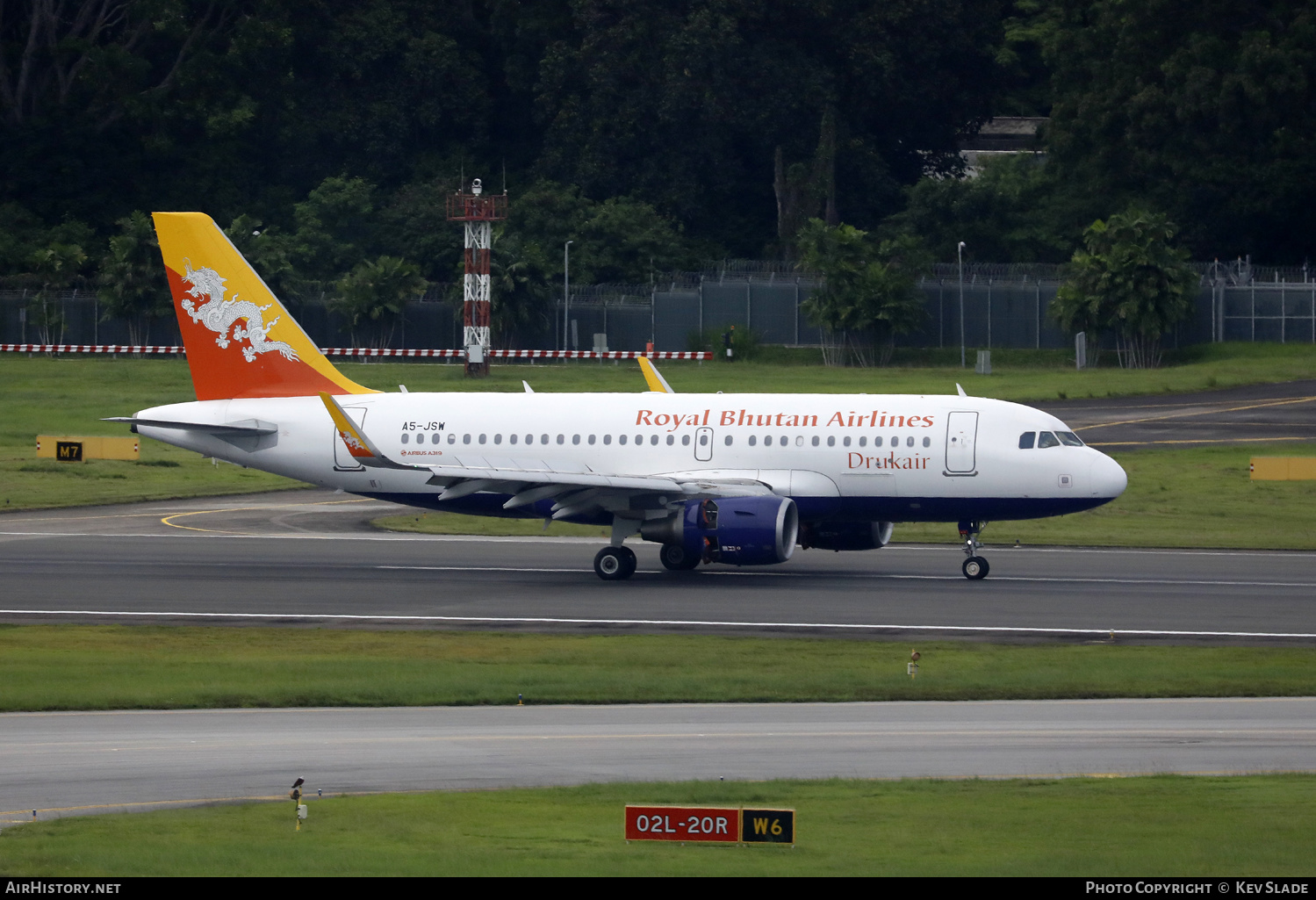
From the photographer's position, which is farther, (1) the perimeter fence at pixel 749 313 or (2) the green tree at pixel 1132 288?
(1) the perimeter fence at pixel 749 313

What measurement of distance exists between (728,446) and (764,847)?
23553 mm

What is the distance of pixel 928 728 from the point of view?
2264 centimetres

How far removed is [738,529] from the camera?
118 ft

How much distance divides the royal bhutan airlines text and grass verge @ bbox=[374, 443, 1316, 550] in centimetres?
797

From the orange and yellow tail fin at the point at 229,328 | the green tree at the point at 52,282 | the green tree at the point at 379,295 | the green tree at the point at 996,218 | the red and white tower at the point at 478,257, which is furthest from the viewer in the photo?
the green tree at the point at 996,218

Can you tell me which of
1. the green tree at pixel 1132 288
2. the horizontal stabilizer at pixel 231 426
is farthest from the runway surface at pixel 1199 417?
the horizontal stabilizer at pixel 231 426

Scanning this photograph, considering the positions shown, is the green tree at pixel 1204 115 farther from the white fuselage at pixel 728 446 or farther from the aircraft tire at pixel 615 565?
the aircraft tire at pixel 615 565

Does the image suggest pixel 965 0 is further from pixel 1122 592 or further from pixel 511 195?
pixel 1122 592

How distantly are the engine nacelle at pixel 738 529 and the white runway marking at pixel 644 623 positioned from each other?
12.9 ft

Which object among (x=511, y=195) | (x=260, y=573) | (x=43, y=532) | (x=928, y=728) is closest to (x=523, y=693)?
(x=928, y=728)

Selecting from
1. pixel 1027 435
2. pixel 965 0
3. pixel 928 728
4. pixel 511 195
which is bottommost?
pixel 928 728

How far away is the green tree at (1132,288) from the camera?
96.1 meters

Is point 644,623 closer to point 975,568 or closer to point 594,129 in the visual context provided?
point 975,568

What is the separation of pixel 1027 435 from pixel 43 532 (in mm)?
25689
